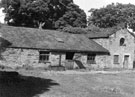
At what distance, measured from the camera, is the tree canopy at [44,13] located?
42531 millimetres

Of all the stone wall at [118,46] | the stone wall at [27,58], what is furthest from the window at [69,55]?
the stone wall at [118,46]

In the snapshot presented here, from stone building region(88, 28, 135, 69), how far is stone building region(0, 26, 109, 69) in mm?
1024

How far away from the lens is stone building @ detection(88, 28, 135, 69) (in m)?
31.0

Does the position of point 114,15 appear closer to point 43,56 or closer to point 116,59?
point 116,59

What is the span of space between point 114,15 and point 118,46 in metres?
26.5

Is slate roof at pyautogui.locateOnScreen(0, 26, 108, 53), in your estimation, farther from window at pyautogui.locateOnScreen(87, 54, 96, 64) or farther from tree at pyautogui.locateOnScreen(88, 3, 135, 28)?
tree at pyautogui.locateOnScreen(88, 3, 135, 28)

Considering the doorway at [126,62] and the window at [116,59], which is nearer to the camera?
the window at [116,59]

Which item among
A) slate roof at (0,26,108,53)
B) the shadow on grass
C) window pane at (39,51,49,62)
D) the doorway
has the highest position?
slate roof at (0,26,108,53)

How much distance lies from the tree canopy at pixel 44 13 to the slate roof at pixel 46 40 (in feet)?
35.8

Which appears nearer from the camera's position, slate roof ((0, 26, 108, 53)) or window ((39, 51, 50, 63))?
slate roof ((0, 26, 108, 53))

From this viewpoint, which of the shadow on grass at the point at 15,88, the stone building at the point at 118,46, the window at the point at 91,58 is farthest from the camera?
the stone building at the point at 118,46

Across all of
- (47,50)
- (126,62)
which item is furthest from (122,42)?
(47,50)

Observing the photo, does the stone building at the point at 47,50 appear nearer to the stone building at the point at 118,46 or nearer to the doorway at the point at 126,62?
the stone building at the point at 118,46

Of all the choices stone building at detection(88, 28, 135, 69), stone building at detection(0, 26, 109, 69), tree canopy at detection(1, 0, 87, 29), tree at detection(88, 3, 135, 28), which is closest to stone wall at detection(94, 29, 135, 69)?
stone building at detection(88, 28, 135, 69)
